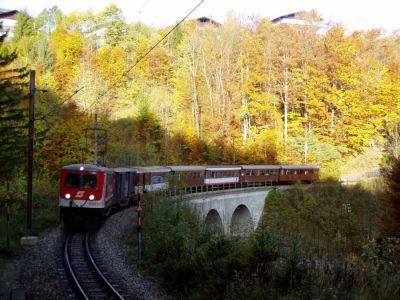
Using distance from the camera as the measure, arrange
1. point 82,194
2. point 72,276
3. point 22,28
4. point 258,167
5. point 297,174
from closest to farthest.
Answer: point 72,276, point 82,194, point 258,167, point 297,174, point 22,28

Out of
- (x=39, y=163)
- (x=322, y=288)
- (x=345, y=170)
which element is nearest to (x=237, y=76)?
(x=345, y=170)

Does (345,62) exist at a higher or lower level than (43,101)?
higher

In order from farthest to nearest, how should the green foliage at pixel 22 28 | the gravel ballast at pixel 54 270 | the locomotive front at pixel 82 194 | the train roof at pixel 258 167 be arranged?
the green foliage at pixel 22 28 → the train roof at pixel 258 167 → the locomotive front at pixel 82 194 → the gravel ballast at pixel 54 270

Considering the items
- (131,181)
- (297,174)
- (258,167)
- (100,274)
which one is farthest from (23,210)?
(297,174)

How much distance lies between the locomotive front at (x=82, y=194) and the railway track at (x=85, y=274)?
97.1 inches

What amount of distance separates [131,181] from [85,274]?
14.2 meters

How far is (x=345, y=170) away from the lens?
47.0 metres

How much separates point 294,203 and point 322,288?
94.3ft

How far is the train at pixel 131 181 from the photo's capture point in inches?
766

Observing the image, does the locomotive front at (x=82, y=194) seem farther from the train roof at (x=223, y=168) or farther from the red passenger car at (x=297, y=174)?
the red passenger car at (x=297, y=174)

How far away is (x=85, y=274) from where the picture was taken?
41.1 feet

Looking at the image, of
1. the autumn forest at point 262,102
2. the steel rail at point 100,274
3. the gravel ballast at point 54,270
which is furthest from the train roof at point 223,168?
the steel rail at point 100,274

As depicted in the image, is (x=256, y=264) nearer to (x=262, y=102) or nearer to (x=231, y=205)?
(x=231, y=205)

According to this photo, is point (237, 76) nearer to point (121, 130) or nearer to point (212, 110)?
point (212, 110)
